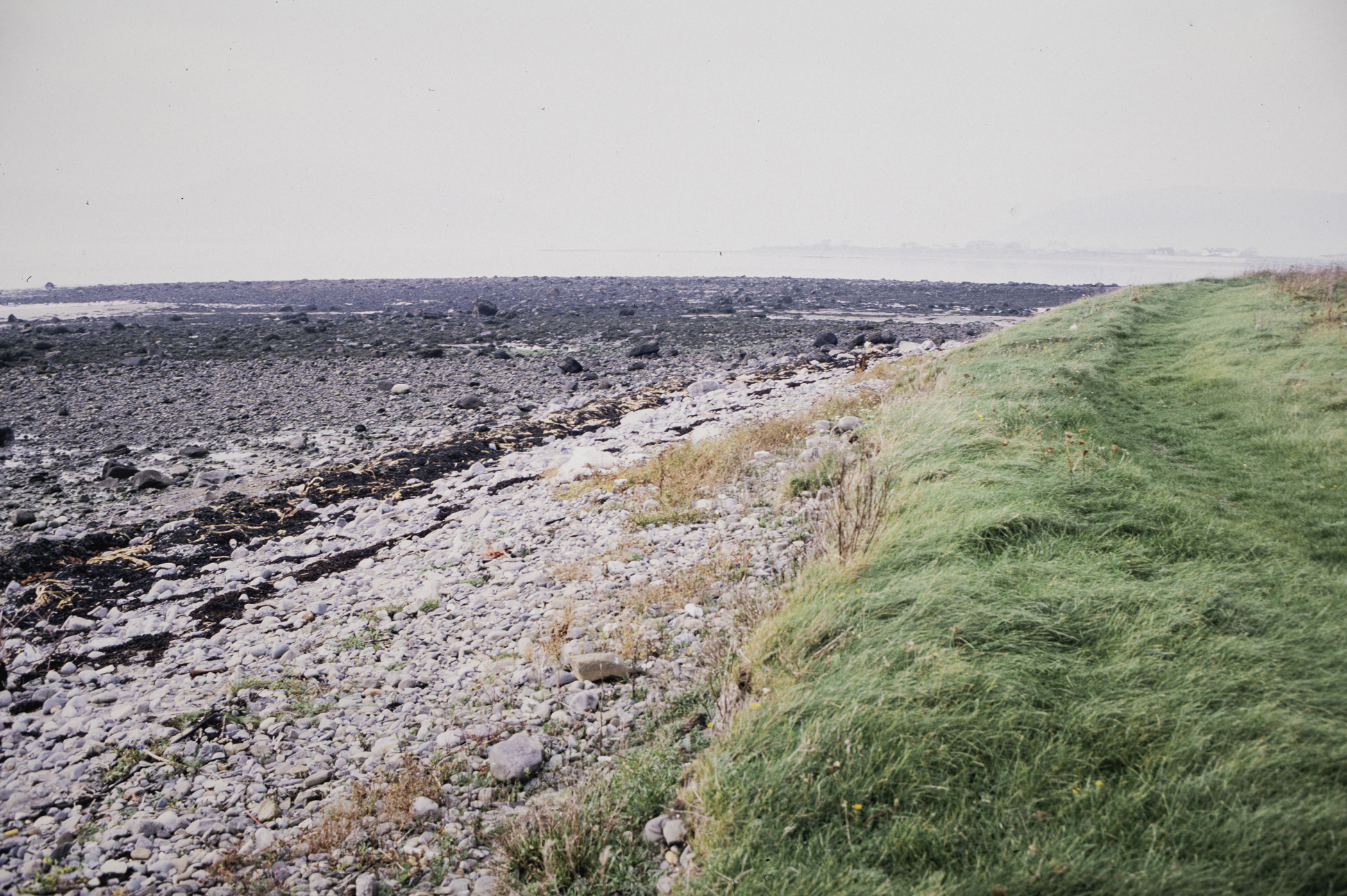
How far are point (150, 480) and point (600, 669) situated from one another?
1124cm

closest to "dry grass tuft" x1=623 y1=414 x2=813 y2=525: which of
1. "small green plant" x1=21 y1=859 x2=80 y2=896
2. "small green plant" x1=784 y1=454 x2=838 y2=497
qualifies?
"small green plant" x1=784 y1=454 x2=838 y2=497

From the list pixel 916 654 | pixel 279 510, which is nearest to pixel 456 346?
pixel 279 510

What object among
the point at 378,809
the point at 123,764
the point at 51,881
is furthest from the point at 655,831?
the point at 123,764

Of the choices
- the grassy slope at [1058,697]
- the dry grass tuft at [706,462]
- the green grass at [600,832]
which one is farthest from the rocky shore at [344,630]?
the grassy slope at [1058,697]

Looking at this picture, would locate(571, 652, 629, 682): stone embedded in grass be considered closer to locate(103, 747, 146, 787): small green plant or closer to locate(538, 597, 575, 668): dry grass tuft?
locate(538, 597, 575, 668): dry grass tuft

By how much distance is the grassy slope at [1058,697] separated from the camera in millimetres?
2896

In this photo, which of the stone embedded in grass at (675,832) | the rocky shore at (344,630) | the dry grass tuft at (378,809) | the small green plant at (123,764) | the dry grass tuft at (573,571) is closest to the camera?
the stone embedded in grass at (675,832)

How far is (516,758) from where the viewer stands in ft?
14.1

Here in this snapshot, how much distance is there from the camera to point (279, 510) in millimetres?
10352

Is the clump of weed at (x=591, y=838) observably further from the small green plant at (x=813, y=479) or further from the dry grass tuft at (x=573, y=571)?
the small green plant at (x=813, y=479)

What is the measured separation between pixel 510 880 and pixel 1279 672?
4.46 m

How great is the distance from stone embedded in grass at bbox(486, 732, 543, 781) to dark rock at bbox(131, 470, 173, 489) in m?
11.1

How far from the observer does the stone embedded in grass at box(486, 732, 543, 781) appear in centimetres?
422

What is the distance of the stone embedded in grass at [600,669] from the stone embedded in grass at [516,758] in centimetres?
74
